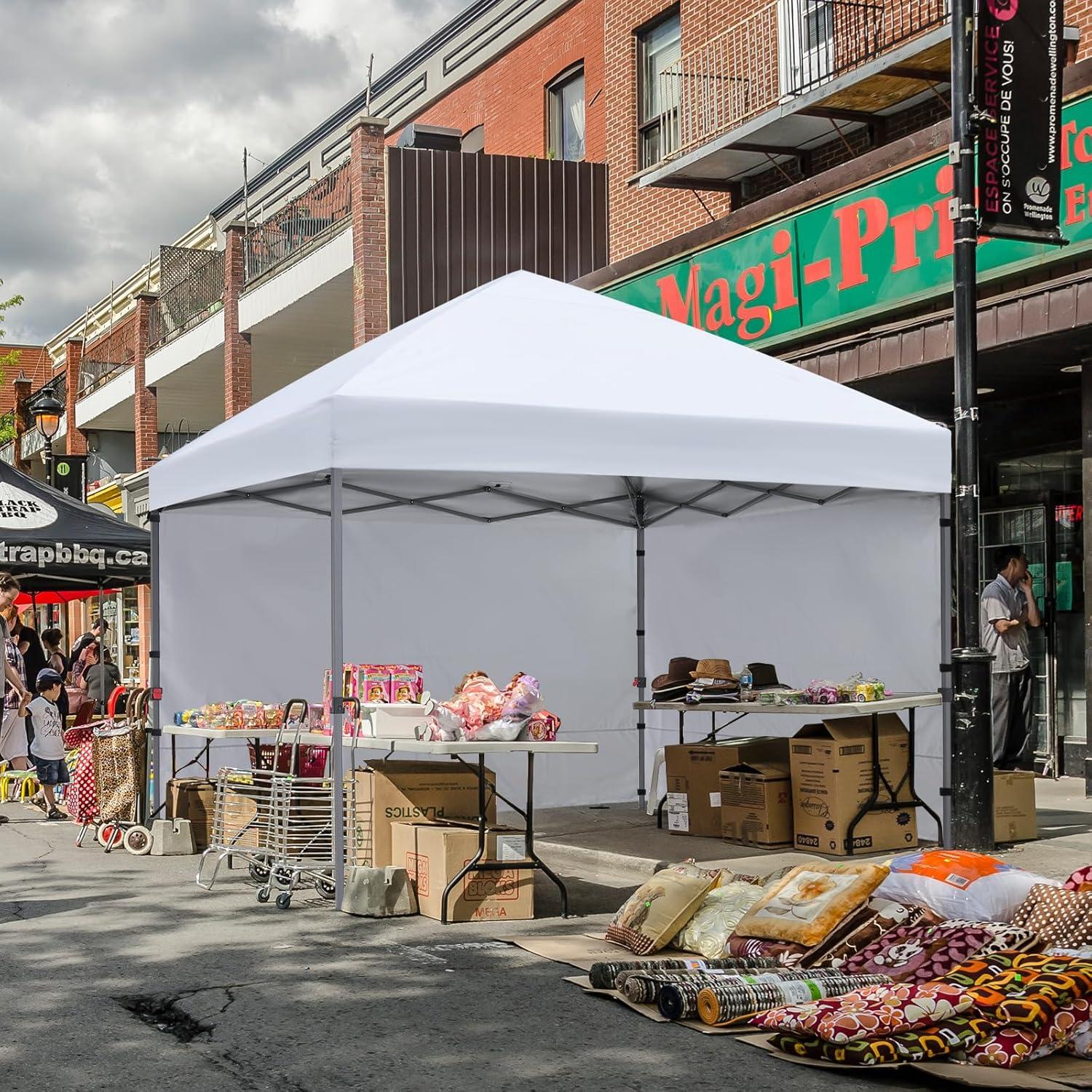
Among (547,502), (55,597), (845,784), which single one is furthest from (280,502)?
(55,597)

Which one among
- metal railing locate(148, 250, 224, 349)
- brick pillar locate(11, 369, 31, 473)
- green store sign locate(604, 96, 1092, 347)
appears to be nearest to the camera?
green store sign locate(604, 96, 1092, 347)

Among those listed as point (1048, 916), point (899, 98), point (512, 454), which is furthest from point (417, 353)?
point (899, 98)

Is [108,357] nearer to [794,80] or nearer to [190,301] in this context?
[190,301]

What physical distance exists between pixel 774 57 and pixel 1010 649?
7191 millimetres

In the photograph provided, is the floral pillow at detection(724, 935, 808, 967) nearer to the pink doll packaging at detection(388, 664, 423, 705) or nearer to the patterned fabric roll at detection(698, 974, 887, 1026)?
the patterned fabric roll at detection(698, 974, 887, 1026)

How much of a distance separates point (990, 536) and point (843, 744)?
6.10 metres

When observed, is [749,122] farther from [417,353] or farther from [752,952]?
[752,952]

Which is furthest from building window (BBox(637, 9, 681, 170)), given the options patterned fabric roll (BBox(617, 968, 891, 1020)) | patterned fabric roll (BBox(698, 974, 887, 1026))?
patterned fabric roll (BBox(698, 974, 887, 1026))

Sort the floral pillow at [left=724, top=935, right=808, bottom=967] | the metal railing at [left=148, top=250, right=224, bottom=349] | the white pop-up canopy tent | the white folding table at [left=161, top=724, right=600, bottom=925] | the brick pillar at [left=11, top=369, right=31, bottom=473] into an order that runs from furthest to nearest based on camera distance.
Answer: the brick pillar at [left=11, top=369, right=31, bottom=473], the metal railing at [left=148, top=250, right=224, bottom=349], the white pop-up canopy tent, the white folding table at [left=161, top=724, right=600, bottom=925], the floral pillow at [left=724, top=935, right=808, bottom=967]

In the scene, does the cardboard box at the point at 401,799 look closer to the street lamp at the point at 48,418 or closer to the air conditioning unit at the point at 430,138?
the street lamp at the point at 48,418

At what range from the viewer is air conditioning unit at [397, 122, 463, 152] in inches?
1007

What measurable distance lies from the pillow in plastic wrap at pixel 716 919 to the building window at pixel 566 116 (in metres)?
17.8

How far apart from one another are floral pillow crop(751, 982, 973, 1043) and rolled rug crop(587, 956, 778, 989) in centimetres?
90

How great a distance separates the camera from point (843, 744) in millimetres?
10492
